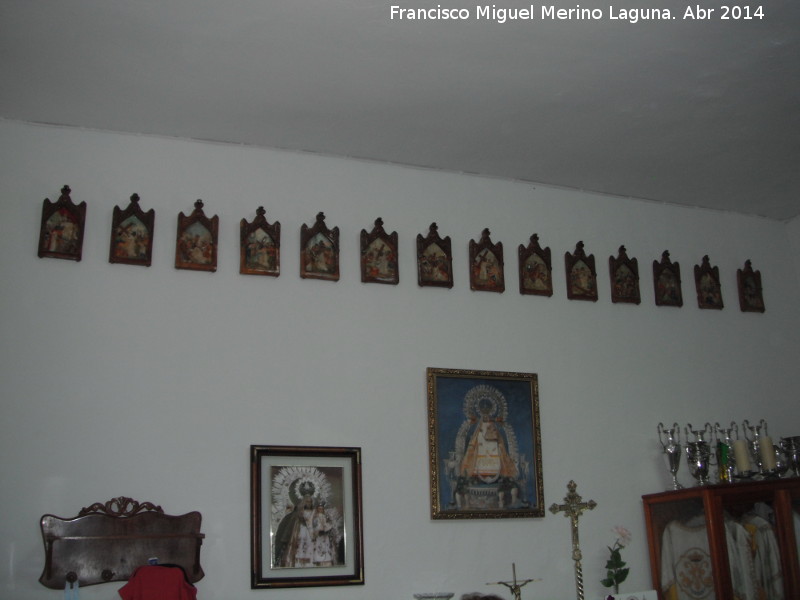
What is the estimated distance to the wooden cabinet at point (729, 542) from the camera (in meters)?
4.68

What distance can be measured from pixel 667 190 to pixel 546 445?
188 centimetres

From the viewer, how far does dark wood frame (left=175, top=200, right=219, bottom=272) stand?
4.51 metres

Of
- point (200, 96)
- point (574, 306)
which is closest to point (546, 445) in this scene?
point (574, 306)

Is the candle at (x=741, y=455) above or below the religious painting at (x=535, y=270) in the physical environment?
below

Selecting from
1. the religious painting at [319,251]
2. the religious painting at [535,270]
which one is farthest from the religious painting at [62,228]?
Answer: the religious painting at [535,270]

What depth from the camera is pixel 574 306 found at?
5.35 meters

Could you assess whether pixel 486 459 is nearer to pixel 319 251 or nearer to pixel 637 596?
pixel 637 596

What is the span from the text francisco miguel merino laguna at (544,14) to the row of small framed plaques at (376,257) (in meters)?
1.39

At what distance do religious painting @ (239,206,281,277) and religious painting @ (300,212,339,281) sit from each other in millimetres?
137

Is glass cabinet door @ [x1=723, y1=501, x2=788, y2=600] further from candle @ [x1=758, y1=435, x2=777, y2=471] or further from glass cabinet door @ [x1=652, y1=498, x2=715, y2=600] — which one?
candle @ [x1=758, y1=435, x2=777, y2=471]

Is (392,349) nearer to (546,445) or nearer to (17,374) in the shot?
(546,445)

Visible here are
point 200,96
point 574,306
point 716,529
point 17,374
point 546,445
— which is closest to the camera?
point 17,374

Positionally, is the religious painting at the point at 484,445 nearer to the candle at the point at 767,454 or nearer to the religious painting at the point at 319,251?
the religious painting at the point at 319,251

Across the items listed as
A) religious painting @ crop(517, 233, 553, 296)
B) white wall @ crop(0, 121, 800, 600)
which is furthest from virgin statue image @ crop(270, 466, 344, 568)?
religious painting @ crop(517, 233, 553, 296)
